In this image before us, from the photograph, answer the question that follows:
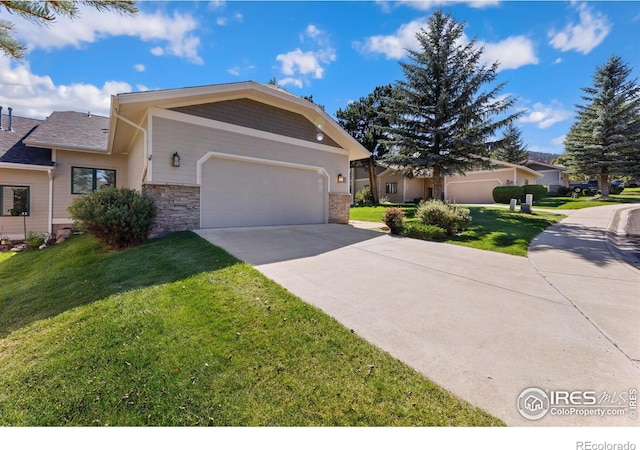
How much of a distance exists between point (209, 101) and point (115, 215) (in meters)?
4.37

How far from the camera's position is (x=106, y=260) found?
613 cm

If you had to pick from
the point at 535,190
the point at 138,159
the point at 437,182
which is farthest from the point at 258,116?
the point at 535,190

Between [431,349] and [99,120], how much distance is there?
60.6 feet

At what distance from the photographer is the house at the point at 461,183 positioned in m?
24.8

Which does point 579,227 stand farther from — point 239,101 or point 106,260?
point 106,260

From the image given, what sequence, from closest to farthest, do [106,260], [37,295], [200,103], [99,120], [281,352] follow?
[281,352]
[37,295]
[106,260]
[200,103]
[99,120]

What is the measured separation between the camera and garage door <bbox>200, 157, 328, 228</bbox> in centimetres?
888

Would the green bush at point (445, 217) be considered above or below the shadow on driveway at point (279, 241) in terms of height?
above

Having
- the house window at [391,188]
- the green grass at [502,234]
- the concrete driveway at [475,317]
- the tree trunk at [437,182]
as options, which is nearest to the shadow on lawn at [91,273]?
the concrete driveway at [475,317]

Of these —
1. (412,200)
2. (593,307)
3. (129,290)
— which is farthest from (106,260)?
(412,200)

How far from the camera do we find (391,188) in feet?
94.8

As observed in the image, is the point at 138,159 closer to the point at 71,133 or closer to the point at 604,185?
the point at 71,133

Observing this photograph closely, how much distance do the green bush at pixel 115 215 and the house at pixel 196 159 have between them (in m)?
0.77

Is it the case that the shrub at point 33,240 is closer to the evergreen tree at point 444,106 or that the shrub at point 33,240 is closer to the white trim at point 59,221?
the white trim at point 59,221
